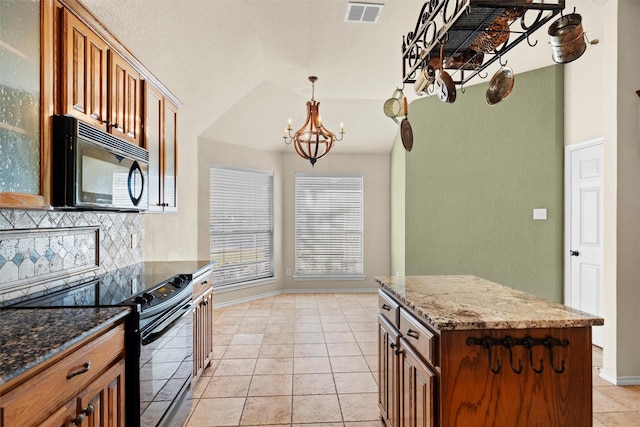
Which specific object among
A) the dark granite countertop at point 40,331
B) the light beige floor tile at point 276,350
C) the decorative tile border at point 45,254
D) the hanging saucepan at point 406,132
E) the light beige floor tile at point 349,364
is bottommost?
the light beige floor tile at point 276,350

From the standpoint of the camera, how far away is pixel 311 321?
479 cm

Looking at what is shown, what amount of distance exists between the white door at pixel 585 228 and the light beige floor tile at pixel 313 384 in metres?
2.88

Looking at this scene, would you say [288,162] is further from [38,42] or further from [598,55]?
[38,42]

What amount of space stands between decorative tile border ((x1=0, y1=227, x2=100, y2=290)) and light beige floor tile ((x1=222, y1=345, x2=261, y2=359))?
1586 mm

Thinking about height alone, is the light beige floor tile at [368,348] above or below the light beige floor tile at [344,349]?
above

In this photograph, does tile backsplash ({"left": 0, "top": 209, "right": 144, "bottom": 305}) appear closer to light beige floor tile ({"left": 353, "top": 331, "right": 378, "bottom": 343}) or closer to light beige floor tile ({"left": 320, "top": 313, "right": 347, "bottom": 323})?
light beige floor tile ({"left": 353, "top": 331, "right": 378, "bottom": 343})

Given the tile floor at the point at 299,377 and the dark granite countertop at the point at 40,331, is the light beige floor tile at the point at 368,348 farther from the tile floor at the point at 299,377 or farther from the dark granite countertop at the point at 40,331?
the dark granite countertop at the point at 40,331

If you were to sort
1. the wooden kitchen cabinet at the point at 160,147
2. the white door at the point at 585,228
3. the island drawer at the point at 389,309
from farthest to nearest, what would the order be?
the white door at the point at 585,228
the wooden kitchen cabinet at the point at 160,147
the island drawer at the point at 389,309

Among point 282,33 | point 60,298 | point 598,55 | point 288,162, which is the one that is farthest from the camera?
point 288,162

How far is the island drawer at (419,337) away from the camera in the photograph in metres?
1.52

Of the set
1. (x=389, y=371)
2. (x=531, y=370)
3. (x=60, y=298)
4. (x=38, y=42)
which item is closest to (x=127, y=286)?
(x=60, y=298)

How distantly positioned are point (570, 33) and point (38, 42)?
2.31m

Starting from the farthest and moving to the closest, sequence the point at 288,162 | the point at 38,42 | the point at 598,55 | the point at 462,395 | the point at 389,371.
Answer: the point at 288,162
the point at 598,55
the point at 389,371
the point at 38,42
the point at 462,395

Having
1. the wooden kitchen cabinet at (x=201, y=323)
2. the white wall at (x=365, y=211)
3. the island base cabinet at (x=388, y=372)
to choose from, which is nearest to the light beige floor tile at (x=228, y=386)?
the wooden kitchen cabinet at (x=201, y=323)
